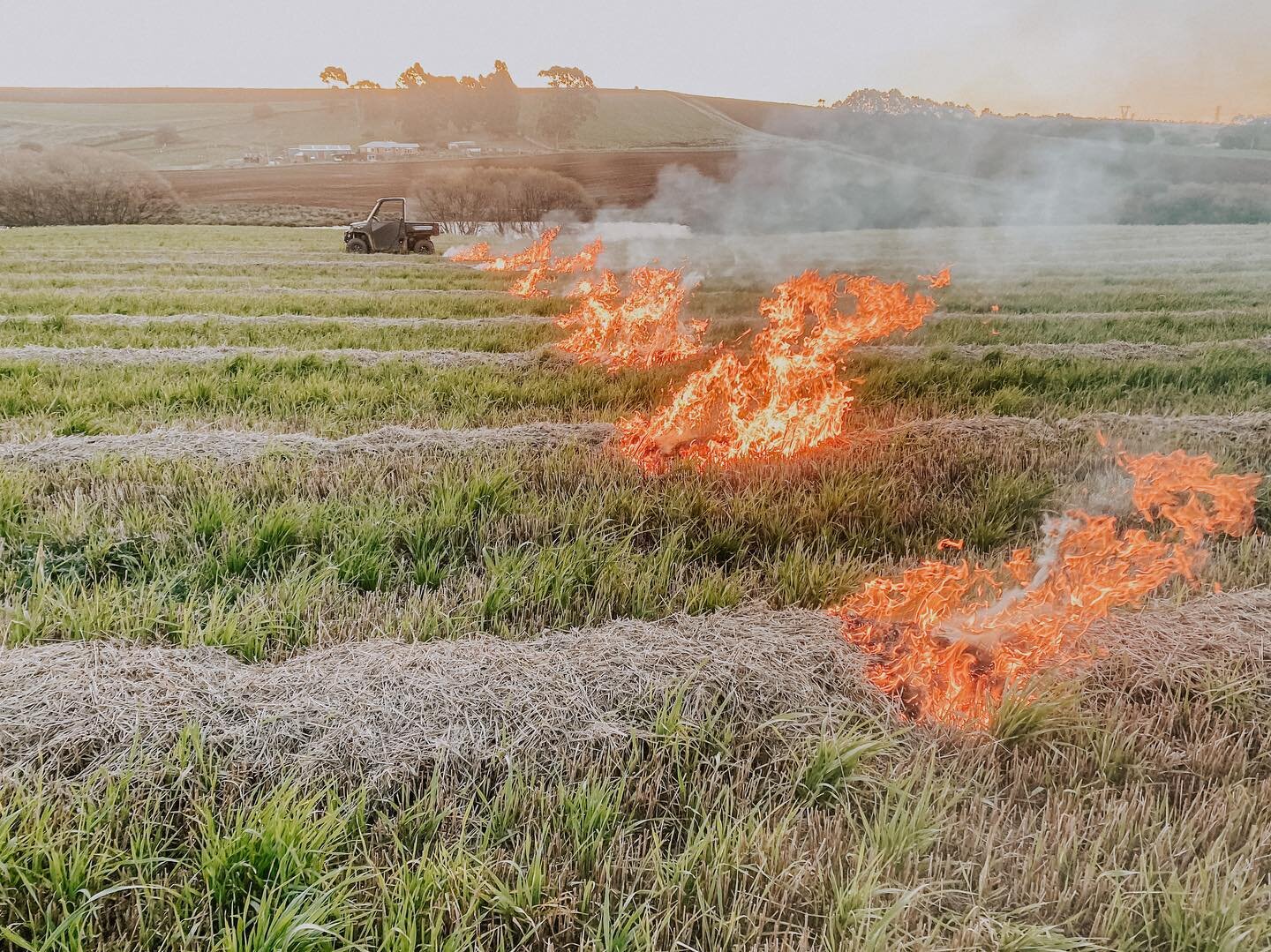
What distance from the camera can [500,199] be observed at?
22.9 meters

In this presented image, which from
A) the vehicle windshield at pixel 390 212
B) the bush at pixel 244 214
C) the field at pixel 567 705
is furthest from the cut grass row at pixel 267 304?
the bush at pixel 244 214

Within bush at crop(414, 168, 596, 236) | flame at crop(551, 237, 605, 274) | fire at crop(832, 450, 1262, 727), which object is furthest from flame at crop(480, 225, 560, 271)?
fire at crop(832, 450, 1262, 727)

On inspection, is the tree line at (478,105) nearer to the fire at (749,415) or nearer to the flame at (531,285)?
the flame at (531,285)

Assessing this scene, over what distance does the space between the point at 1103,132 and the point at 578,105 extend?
44.3 feet

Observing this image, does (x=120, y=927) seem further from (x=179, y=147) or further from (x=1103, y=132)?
(x=179, y=147)

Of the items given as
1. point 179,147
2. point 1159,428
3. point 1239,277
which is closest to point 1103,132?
point 1239,277

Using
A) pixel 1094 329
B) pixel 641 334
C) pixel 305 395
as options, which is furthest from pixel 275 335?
pixel 1094 329

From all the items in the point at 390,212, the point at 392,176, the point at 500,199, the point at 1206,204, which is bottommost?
the point at 390,212

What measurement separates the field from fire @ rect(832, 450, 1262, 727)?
0.12 metres

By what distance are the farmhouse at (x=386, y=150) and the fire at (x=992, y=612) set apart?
932 inches

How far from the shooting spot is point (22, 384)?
6.02 metres

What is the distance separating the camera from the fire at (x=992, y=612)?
2.52 meters

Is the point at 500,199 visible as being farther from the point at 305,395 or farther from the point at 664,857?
the point at 664,857

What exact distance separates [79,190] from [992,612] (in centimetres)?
3291
